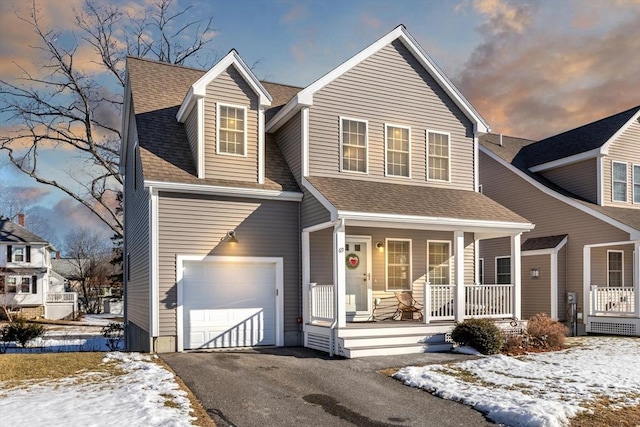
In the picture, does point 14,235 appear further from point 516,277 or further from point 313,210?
point 516,277

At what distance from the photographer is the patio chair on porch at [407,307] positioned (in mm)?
14055

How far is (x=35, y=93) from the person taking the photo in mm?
25016

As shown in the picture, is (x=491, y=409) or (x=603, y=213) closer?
(x=491, y=409)

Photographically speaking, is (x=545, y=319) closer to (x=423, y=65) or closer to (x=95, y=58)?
(x=423, y=65)

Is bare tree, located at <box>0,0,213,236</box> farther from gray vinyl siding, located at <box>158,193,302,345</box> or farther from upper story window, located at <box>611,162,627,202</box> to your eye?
Result: upper story window, located at <box>611,162,627,202</box>

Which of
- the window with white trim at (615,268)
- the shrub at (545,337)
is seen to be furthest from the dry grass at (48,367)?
the window with white trim at (615,268)

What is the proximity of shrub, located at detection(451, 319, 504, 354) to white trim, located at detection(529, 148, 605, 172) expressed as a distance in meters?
9.36

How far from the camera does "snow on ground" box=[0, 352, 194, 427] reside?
6.61m

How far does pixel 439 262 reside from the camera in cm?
1531

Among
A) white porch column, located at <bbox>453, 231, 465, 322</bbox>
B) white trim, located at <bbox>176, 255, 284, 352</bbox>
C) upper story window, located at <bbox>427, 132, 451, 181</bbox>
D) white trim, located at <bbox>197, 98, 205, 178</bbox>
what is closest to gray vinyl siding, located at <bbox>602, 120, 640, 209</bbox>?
upper story window, located at <bbox>427, 132, 451, 181</bbox>

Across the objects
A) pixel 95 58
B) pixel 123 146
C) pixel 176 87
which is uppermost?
pixel 95 58

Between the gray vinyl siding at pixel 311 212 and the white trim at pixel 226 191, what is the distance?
25cm

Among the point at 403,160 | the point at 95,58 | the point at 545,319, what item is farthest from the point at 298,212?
the point at 95,58

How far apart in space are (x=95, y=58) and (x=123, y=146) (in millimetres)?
9234
